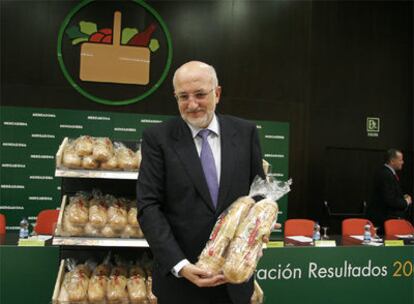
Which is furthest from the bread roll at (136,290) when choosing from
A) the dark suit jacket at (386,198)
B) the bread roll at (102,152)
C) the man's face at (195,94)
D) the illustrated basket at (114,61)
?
the illustrated basket at (114,61)

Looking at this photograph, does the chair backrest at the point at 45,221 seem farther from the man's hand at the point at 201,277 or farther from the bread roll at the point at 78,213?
the man's hand at the point at 201,277

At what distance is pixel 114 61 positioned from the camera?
653 cm

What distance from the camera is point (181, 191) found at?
164 centimetres

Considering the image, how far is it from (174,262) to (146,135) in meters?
0.55

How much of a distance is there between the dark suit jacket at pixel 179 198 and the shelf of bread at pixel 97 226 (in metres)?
0.77

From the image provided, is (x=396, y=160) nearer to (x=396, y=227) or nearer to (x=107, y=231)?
(x=396, y=227)

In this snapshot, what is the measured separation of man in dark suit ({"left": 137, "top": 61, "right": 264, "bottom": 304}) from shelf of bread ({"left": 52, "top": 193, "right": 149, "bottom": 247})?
763mm

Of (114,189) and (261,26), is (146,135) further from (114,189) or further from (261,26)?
(261,26)

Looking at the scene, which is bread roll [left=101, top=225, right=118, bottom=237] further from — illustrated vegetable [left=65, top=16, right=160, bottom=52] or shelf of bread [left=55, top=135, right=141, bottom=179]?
illustrated vegetable [left=65, top=16, right=160, bottom=52]

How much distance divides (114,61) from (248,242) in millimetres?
5567

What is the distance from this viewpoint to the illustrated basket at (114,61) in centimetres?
648

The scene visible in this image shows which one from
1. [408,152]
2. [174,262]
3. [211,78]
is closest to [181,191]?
[174,262]

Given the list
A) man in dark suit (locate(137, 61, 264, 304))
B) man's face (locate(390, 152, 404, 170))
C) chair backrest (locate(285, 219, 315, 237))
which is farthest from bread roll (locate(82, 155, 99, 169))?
man's face (locate(390, 152, 404, 170))

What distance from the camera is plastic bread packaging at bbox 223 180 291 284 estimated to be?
1496mm
